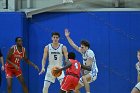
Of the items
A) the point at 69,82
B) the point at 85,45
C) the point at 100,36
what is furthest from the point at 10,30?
the point at 69,82

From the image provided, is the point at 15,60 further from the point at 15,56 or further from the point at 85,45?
the point at 85,45

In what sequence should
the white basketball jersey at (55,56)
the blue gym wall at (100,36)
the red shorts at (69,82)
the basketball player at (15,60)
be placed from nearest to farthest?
the red shorts at (69,82) < the white basketball jersey at (55,56) < the basketball player at (15,60) < the blue gym wall at (100,36)

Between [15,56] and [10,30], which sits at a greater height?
[10,30]

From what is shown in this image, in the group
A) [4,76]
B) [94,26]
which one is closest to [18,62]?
[4,76]

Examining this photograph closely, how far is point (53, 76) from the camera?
957 centimetres

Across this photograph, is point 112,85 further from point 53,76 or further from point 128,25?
point 53,76

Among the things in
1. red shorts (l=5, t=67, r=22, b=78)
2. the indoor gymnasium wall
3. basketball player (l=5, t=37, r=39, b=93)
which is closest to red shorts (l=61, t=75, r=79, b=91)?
basketball player (l=5, t=37, r=39, b=93)

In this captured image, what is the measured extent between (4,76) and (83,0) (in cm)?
341

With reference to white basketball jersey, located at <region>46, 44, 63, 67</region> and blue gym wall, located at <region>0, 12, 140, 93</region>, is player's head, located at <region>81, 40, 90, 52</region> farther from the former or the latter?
blue gym wall, located at <region>0, 12, 140, 93</region>

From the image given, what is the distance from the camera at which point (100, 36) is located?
11.6 metres

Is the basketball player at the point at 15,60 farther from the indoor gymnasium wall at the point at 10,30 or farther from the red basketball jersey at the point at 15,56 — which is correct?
the indoor gymnasium wall at the point at 10,30

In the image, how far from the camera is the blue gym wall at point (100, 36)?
1145 cm

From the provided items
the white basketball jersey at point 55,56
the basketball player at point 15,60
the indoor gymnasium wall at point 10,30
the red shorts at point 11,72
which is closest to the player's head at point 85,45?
the white basketball jersey at point 55,56

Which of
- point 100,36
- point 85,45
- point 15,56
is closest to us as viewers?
point 85,45
